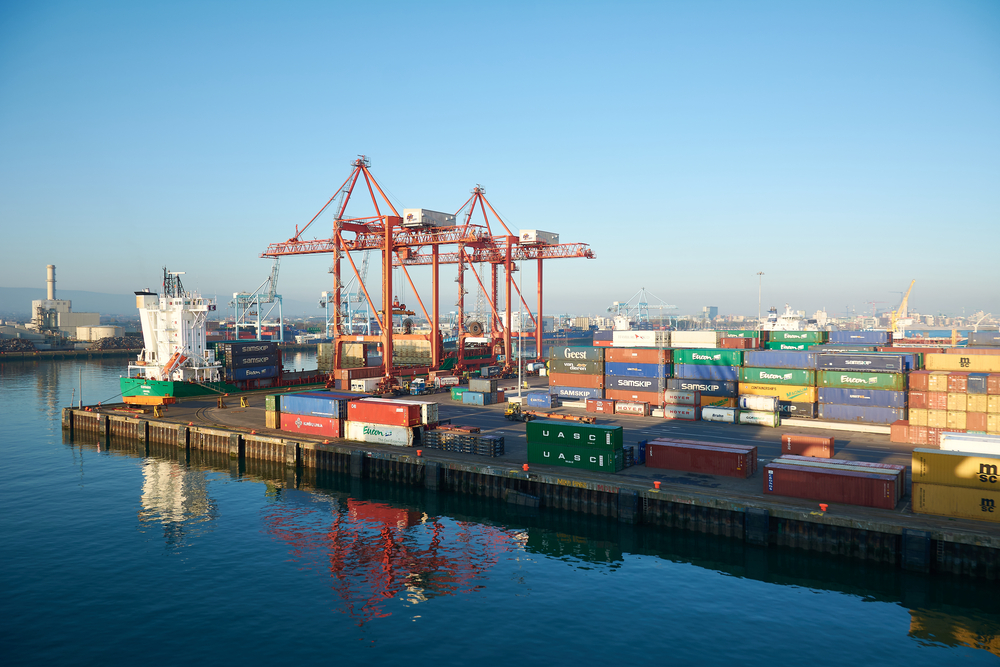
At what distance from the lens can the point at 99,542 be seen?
34000 millimetres

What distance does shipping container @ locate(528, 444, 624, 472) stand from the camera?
132 feet

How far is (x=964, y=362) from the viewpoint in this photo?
50.6 meters

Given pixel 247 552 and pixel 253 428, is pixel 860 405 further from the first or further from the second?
pixel 253 428

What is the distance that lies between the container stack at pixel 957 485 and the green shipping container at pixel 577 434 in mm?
16504

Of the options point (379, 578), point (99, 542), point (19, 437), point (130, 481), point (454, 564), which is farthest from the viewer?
point (19, 437)

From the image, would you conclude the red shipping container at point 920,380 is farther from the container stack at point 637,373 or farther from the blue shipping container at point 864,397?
the container stack at point 637,373

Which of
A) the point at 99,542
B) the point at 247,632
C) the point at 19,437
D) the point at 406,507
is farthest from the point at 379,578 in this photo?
the point at 19,437

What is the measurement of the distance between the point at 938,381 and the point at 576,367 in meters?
32.9

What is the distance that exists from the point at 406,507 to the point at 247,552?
11.3 metres

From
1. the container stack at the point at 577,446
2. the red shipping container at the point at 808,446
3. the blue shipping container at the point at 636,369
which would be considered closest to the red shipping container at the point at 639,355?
the blue shipping container at the point at 636,369

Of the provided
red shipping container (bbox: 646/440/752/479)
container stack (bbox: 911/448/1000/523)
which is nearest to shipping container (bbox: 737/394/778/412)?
red shipping container (bbox: 646/440/752/479)

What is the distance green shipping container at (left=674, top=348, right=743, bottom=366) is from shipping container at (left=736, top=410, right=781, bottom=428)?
5.22m

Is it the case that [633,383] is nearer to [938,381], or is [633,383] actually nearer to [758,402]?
[758,402]

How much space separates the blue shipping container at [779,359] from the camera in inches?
2248
